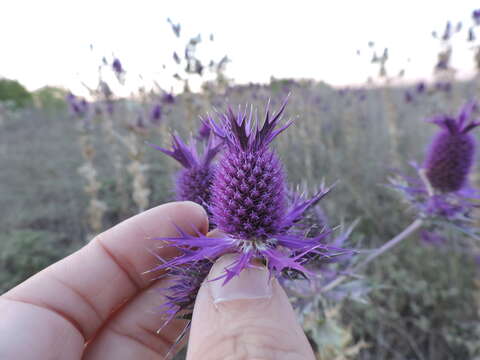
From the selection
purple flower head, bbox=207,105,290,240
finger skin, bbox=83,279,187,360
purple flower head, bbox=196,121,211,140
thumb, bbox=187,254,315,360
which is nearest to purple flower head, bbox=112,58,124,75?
purple flower head, bbox=196,121,211,140

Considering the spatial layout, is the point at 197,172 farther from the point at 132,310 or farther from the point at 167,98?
the point at 167,98

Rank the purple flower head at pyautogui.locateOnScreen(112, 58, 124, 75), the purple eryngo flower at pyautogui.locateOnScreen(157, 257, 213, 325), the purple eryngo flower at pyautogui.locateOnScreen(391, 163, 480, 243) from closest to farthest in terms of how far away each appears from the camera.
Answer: the purple eryngo flower at pyautogui.locateOnScreen(157, 257, 213, 325), the purple eryngo flower at pyautogui.locateOnScreen(391, 163, 480, 243), the purple flower head at pyautogui.locateOnScreen(112, 58, 124, 75)

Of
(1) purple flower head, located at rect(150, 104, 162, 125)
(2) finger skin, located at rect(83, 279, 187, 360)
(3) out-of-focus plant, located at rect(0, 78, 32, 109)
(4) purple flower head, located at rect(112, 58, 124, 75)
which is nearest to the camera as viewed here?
(2) finger skin, located at rect(83, 279, 187, 360)

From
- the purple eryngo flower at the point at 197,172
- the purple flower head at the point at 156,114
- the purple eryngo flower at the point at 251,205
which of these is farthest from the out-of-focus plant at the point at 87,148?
the purple eryngo flower at the point at 251,205

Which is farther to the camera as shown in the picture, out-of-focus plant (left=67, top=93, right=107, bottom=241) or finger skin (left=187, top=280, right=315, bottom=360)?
out-of-focus plant (left=67, top=93, right=107, bottom=241)

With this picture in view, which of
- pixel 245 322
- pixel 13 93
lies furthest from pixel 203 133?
pixel 13 93

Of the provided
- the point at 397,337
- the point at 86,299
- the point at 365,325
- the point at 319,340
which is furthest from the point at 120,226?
the point at 397,337

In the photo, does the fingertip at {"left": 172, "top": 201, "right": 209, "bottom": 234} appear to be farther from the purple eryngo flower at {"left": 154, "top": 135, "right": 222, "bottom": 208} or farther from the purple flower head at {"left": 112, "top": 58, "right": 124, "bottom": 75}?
the purple flower head at {"left": 112, "top": 58, "right": 124, "bottom": 75}

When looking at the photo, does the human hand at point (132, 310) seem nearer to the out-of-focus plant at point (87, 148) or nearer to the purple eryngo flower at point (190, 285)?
the purple eryngo flower at point (190, 285)
